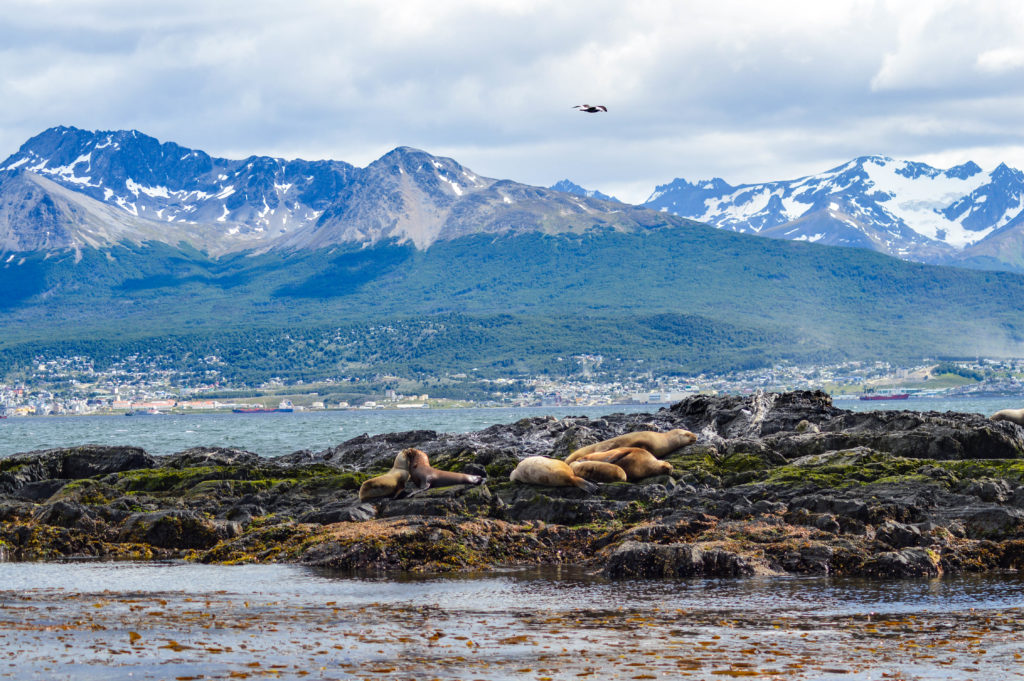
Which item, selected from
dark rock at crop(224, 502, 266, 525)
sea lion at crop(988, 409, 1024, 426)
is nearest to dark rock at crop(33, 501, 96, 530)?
dark rock at crop(224, 502, 266, 525)

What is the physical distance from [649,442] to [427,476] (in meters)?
6.96

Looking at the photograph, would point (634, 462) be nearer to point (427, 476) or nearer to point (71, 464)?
point (427, 476)

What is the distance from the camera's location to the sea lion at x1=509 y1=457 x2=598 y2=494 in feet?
90.7

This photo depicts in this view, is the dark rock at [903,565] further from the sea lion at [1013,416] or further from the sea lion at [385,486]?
the sea lion at [1013,416]

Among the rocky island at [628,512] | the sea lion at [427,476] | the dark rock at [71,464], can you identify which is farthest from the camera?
the dark rock at [71,464]

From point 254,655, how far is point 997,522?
14.4 metres

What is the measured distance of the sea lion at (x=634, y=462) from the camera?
95.9 feet

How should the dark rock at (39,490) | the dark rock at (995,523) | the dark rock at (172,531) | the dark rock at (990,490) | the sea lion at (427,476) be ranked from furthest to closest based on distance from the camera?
the dark rock at (39,490)
the sea lion at (427,476)
the dark rock at (172,531)
the dark rock at (990,490)
the dark rock at (995,523)

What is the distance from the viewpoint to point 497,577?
68.7 ft

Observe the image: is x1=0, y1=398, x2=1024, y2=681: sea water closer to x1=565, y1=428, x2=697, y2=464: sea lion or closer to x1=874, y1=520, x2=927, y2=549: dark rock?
x1=874, y1=520, x2=927, y2=549: dark rock

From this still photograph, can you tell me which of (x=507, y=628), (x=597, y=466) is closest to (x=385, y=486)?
(x=597, y=466)

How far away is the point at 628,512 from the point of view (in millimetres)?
25594

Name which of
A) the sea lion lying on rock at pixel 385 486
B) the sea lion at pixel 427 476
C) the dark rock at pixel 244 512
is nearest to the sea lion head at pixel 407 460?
the sea lion at pixel 427 476

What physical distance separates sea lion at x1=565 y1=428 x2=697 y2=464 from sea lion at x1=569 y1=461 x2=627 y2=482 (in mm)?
2346
